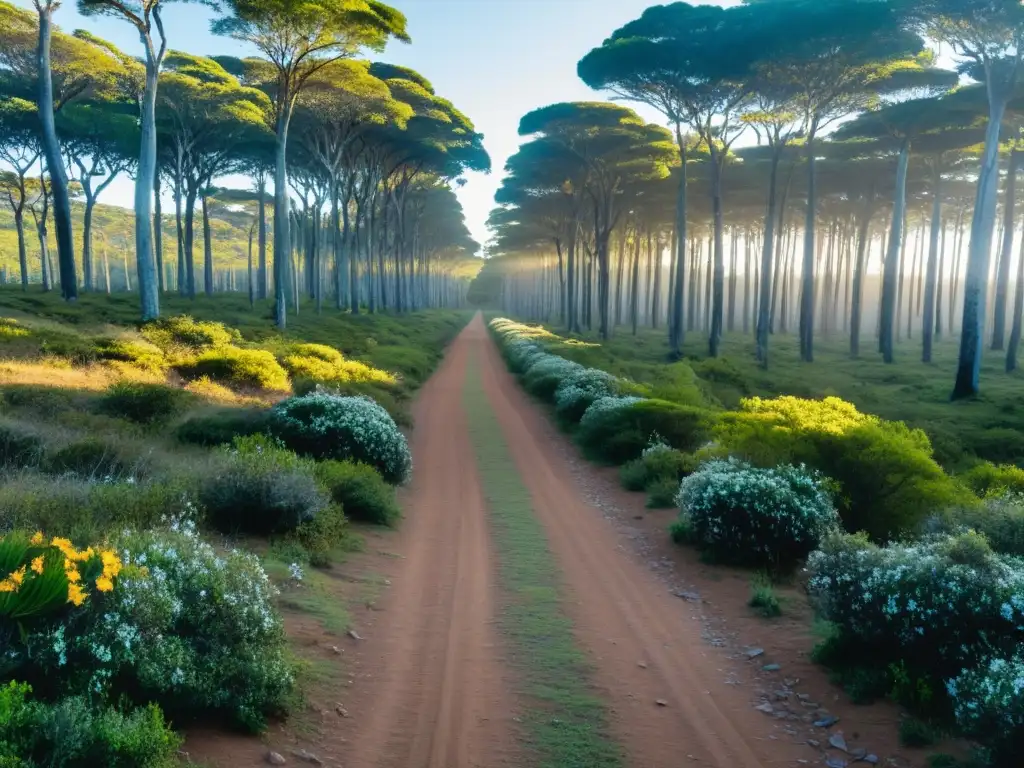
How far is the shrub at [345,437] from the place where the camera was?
11.5m

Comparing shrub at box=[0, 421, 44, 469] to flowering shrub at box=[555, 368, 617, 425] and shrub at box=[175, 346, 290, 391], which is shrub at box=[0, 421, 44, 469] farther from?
flowering shrub at box=[555, 368, 617, 425]

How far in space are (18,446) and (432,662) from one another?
5.97m

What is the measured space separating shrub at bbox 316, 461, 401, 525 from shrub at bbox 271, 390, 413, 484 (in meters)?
1.29

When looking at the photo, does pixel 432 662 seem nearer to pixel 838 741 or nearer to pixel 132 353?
pixel 838 741

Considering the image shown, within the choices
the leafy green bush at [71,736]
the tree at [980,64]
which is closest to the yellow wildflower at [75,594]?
the leafy green bush at [71,736]

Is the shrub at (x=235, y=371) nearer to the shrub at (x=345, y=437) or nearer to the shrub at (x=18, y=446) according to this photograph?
the shrub at (x=345, y=437)

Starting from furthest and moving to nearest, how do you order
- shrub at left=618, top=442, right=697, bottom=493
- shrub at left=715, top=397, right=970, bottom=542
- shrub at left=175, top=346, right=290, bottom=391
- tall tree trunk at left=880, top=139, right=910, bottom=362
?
tall tree trunk at left=880, top=139, right=910, bottom=362, shrub at left=175, top=346, right=290, bottom=391, shrub at left=618, top=442, right=697, bottom=493, shrub at left=715, top=397, right=970, bottom=542

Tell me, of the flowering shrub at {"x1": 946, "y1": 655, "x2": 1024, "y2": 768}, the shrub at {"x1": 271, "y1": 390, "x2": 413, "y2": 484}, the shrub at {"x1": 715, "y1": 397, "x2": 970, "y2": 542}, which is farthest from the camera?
the shrub at {"x1": 271, "y1": 390, "x2": 413, "y2": 484}

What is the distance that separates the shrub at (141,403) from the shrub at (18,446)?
2.74 meters

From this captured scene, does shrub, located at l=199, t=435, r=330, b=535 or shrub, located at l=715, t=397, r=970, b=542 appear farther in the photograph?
shrub, located at l=715, t=397, r=970, b=542

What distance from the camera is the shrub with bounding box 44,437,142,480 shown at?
8.24 metres

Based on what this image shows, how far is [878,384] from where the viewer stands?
90.6 ft

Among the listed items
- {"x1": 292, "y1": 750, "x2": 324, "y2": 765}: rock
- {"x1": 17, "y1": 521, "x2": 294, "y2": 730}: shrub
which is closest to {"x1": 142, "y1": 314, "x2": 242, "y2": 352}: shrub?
{"x1": 17, "y1": 521, "x2": 294, "y2": 730}: shrub

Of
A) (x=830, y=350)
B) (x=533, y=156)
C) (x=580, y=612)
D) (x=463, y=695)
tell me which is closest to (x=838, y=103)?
(x=533, y=156)
